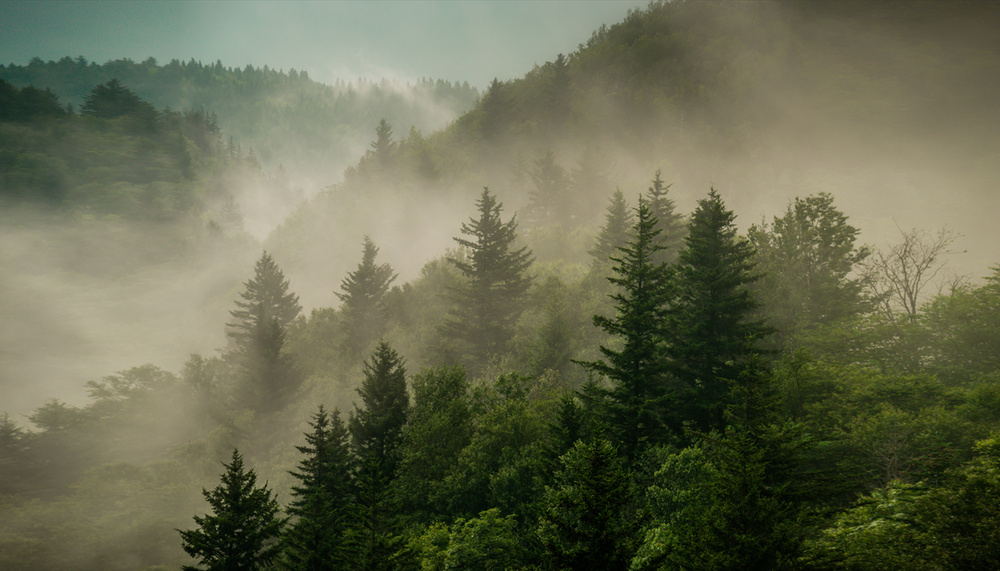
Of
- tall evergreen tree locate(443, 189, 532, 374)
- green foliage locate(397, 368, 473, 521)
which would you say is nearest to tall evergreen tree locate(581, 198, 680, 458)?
green foliage locate(397, 368, 473, 521)

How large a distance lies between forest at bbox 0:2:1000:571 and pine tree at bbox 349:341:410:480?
19 centimetres

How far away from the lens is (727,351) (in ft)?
73.3

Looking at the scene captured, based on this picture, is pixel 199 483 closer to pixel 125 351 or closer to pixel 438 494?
pixel 438 494

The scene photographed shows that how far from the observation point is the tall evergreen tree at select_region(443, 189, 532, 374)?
4509cm

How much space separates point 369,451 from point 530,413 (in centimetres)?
1018

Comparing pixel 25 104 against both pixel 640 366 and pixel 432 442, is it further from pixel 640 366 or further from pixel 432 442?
pixel 640 366

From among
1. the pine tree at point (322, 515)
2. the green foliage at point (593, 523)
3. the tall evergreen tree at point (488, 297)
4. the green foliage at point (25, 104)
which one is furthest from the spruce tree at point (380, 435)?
the green foliage at point (25, 104)

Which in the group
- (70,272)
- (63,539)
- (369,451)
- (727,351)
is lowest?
(63,539)

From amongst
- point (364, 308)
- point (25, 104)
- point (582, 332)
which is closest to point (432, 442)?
point (582, 332)

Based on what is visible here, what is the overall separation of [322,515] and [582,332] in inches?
1099

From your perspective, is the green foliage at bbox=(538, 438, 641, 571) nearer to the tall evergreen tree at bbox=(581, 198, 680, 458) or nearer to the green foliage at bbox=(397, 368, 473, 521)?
the tall evergreen tree at bbox=(581, 198, 680, 458)

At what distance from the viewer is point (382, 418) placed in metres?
29.9

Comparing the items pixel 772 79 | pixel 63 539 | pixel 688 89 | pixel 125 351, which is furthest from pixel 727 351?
pixel 125 351

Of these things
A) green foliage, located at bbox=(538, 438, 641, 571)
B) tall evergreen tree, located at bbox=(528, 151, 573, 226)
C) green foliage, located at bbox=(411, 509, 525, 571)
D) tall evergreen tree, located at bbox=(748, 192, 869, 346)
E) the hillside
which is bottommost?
green foliage, located at bbox=(411, 509, 525, 571)
